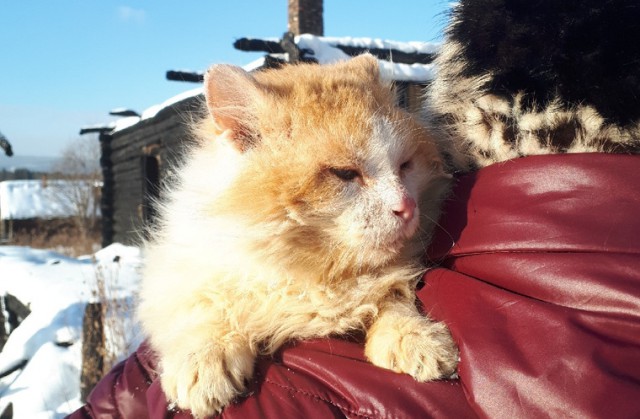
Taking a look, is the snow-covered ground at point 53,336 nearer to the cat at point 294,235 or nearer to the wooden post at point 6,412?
the wooden post at point 6,412

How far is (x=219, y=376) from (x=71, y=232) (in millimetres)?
33845

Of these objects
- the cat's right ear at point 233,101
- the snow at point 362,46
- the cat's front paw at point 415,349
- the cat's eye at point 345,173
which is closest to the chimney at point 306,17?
the snow at point 362,46

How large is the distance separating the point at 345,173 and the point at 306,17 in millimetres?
14157

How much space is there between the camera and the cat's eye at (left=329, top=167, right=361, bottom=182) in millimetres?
1518

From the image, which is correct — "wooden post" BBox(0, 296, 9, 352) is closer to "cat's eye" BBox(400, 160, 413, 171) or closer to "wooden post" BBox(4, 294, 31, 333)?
"wooden post" BBox(4, 294, 31, 333)

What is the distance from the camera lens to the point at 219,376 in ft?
4.58

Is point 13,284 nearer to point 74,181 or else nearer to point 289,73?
point 289,73

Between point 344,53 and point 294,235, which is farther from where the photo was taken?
point 344,53

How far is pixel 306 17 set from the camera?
14641mm

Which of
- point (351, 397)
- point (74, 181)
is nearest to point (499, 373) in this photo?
point (351, 397)

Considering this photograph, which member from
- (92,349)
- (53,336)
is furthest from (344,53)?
(53,336)

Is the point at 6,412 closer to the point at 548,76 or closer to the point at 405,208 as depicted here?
the point at 405,208

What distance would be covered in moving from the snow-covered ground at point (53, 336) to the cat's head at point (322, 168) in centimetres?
373

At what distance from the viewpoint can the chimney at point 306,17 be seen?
14.5 metres
